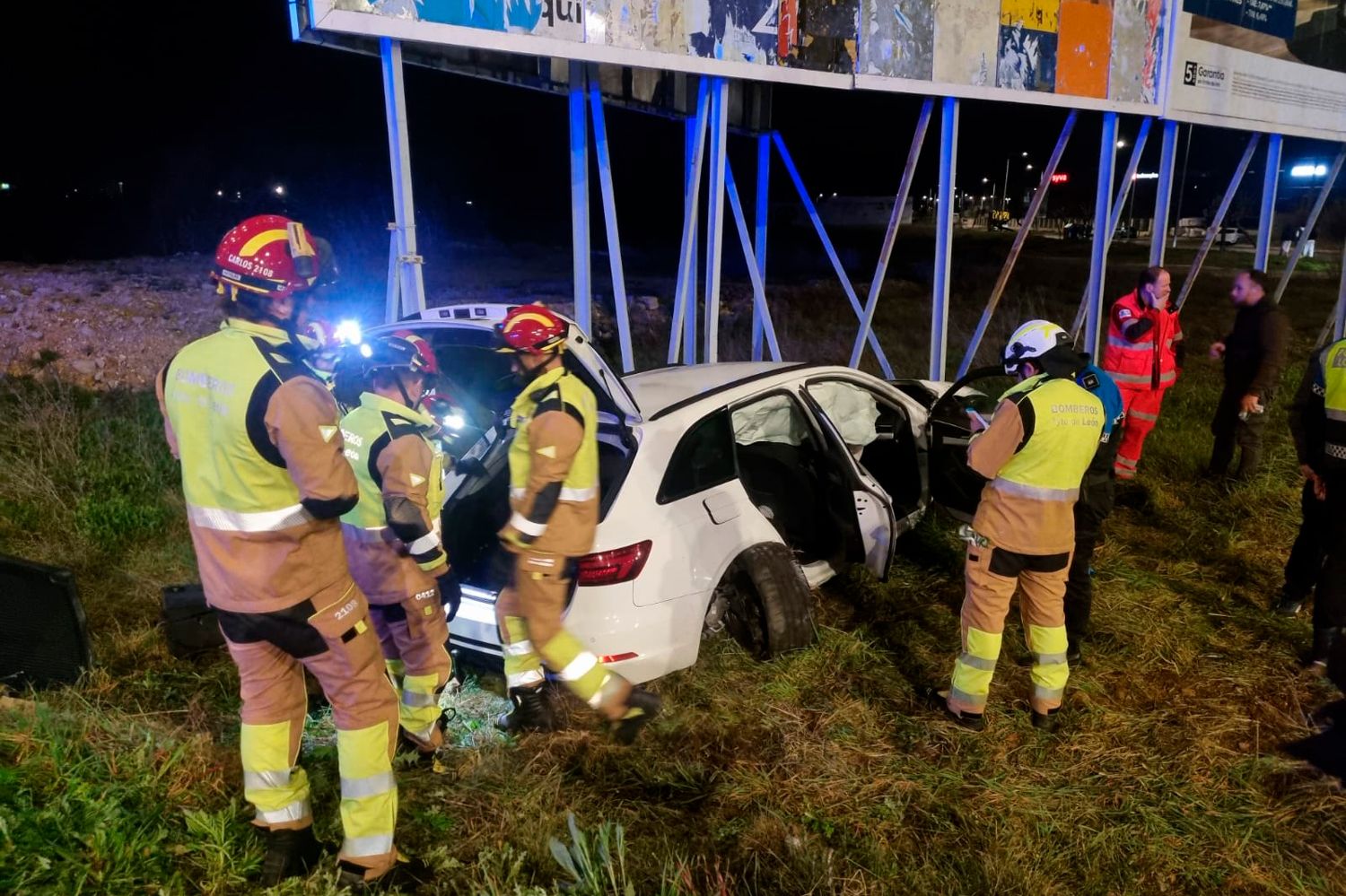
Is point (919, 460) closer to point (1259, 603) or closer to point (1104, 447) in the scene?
point (1104, 447)

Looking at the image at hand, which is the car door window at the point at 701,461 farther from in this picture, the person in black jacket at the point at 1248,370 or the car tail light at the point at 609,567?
the person in black jacket at the point at 1248,370

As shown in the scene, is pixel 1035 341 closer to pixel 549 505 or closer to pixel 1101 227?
pixel 549 505

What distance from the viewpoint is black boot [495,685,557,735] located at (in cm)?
344

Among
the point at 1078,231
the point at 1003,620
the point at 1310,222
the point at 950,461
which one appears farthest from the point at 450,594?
the point at 1078,231

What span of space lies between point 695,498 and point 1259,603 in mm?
3450

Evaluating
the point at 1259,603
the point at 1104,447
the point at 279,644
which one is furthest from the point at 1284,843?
the point at 279,644

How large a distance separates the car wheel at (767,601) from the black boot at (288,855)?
1.82m

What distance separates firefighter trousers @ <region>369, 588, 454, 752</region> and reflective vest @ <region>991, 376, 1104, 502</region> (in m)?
2.31

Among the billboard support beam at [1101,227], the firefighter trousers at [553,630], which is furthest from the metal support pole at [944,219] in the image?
the firefighter trousers at [553,630]

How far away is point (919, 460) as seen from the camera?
198 inches

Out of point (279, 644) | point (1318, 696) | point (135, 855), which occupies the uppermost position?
point (279, 644)

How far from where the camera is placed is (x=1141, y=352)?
6.32m

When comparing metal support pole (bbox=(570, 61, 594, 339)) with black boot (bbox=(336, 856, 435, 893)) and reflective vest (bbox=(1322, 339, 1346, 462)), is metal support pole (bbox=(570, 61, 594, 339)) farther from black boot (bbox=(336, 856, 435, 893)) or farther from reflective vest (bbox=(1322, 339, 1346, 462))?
reflective vest (bbox=(1322, 339, 1346, 462))

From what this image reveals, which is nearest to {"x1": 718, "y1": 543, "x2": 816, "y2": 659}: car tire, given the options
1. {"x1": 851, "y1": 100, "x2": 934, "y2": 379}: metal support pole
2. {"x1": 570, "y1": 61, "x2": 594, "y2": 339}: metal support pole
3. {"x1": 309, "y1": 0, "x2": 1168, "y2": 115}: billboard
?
{"x1": 570, "y1": 61, "x2": 594, "y2": 339}: metal support pole
